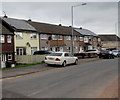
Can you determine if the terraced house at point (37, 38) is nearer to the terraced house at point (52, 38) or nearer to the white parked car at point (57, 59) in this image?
the terraced house at point (52, 38)

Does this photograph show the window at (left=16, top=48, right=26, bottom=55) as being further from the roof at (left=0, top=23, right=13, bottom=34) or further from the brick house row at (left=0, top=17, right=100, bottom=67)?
the roof at (left=0, top=23, right=13, bottom=34)

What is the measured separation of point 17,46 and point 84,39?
2428 centimetres

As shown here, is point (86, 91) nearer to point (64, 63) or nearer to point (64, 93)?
point (64, 93)

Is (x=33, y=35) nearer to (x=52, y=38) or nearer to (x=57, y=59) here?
(x=52, y=38)

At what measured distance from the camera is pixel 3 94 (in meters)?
7.56

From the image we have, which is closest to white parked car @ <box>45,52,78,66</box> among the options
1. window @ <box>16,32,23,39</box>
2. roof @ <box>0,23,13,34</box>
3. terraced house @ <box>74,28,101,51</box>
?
roof @ <box>0,23,13,34</box>

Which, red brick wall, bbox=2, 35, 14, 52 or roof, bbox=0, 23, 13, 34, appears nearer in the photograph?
red brick wall, bbox=2, 35, 14, 52

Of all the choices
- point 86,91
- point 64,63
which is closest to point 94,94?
point 86,91

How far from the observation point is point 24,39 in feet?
97.8

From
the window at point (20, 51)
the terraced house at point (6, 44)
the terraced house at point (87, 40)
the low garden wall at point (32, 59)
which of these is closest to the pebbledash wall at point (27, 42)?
the window at point (20, 51)

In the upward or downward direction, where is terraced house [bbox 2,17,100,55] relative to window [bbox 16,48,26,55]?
upward

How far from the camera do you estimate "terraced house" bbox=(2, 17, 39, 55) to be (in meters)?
28.3

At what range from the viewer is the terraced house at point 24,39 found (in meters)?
28.3

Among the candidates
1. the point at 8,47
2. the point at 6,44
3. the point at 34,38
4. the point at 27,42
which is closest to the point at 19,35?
the point at 27,42
